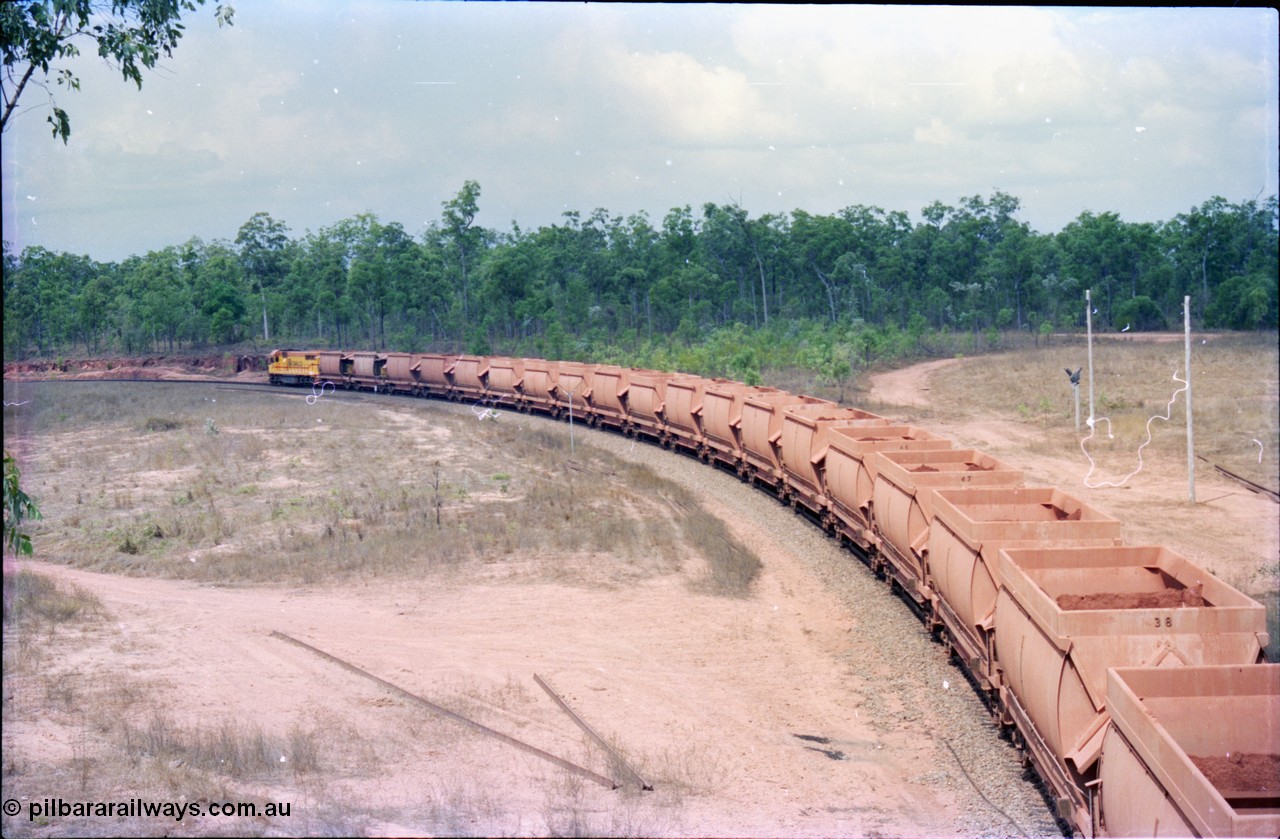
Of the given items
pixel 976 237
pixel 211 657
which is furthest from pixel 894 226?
pixel 211 657

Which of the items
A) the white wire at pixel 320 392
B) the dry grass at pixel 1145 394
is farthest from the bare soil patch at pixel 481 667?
the white wire at pixel 320 392

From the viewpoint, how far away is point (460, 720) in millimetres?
11133

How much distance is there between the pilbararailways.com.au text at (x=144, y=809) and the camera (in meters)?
8.32

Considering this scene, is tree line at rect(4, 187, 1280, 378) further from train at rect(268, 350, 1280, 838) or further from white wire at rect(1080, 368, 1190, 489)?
train at rect(268, 350, 1280, 838)

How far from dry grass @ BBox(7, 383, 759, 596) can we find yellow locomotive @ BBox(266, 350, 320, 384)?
15.3 meters

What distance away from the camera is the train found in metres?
6.82

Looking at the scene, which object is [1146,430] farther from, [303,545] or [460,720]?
[460,720]

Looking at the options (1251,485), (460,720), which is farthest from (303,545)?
(1251,485)

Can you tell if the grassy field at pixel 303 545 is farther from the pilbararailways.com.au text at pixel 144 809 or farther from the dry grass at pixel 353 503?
the pilbararailways.com.au text at pixel 144 809

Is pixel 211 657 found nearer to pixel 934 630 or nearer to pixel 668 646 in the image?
pixel 668 646

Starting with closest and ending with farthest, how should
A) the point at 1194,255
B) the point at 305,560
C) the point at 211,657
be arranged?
the point at 211,657, the point at 305,560, the point at 1194,255

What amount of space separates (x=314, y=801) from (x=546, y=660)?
4.93 metres

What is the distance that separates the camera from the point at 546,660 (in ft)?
A: 43.9

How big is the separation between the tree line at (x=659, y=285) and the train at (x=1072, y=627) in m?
33.3
